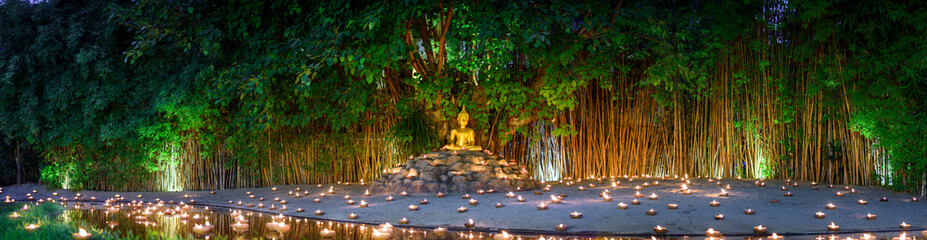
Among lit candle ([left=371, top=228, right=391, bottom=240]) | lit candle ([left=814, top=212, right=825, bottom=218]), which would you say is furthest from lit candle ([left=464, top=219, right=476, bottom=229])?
lit candle ([left=814, top=212, right=825, bottom=218])

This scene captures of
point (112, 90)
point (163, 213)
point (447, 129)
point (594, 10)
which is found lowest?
point (163, 213)

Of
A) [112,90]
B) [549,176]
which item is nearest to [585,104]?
[549,176]

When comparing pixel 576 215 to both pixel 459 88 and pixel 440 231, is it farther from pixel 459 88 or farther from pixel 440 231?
pixel 459 88

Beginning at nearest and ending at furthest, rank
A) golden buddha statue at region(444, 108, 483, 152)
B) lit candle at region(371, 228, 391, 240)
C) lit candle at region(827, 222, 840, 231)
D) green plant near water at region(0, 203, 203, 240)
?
1. green plant near water at region(0, 203, 203, 240)
2. lit candle at region(371, 228, 391, 240)
3. lit candle at region(827, 222, 840, 231)
4. golden buddha statue at region(444, 108, 483, 152)

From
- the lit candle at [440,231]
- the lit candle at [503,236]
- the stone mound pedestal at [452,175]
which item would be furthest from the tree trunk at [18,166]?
the lit candle at [503,236]

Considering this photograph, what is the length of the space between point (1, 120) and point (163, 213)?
3882 millimetres

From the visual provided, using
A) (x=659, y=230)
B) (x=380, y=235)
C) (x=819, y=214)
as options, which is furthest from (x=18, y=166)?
(x=819, y=214)

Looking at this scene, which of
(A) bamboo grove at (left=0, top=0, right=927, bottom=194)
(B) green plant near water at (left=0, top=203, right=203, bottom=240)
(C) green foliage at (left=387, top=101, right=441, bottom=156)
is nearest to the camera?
(B) green plant near water at (left=0, top=203, right=203, bottom=240)

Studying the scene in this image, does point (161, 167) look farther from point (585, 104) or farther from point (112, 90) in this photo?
point (585, 104)

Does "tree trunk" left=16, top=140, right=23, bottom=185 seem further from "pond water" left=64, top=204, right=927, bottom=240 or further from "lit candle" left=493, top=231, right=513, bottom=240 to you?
"lit candle" left=493, top=231, right=513, bottom=240

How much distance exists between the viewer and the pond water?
378cm

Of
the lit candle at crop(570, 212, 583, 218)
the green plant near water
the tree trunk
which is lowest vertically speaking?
the lit candle at crop(570, 212, 583, 218)

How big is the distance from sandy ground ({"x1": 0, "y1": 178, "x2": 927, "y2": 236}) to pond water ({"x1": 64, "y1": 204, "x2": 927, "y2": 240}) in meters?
0.20

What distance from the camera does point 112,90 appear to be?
7305 mm
